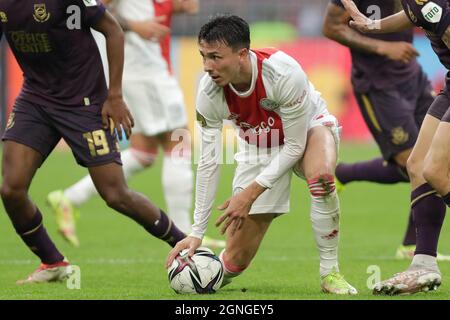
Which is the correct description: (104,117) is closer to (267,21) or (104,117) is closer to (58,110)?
(58,110)

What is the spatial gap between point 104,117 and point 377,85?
266 centimetres

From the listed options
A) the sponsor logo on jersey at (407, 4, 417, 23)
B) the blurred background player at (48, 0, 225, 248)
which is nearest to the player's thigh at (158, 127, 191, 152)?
the blurred background player at (48, 0, 225, 248)

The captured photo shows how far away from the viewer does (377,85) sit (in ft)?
28.8

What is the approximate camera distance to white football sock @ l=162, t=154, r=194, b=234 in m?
9.52

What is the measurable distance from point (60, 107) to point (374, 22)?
6.97ft

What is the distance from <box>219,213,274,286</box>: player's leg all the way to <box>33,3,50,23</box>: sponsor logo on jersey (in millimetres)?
1825

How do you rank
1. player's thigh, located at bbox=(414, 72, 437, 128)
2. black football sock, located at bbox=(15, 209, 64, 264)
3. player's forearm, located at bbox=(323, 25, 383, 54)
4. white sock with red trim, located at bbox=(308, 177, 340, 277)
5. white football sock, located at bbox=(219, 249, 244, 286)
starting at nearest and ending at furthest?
white sock with red trim, located at bbox=(308, 177, 340, 277) < white football sock, located at bbox=(219, 249, 244, 286) < black football sock, located at bbox=(15, 209, 64, 264) < player's forearm, located at bbox=(323, 25, 383, 54) < player's thigh, located at bbox=(414, 72, 437, 128)

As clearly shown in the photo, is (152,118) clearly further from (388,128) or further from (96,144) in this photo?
(96,144)

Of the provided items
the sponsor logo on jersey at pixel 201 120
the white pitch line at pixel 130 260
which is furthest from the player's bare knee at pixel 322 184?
the white pitch line at pixel 130 260

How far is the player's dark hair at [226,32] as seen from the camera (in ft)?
20.1

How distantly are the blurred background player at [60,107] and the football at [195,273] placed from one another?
2.84 ft

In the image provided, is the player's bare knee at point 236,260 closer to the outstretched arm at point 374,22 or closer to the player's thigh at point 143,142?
the outstretched arm at point 374,22

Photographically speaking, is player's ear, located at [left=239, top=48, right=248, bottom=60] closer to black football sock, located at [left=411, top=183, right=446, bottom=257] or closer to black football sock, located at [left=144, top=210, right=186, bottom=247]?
black football sock, located at [left=411, top=183, right=446, bottom=257]

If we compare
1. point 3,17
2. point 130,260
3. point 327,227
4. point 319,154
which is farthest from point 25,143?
point 327,227
